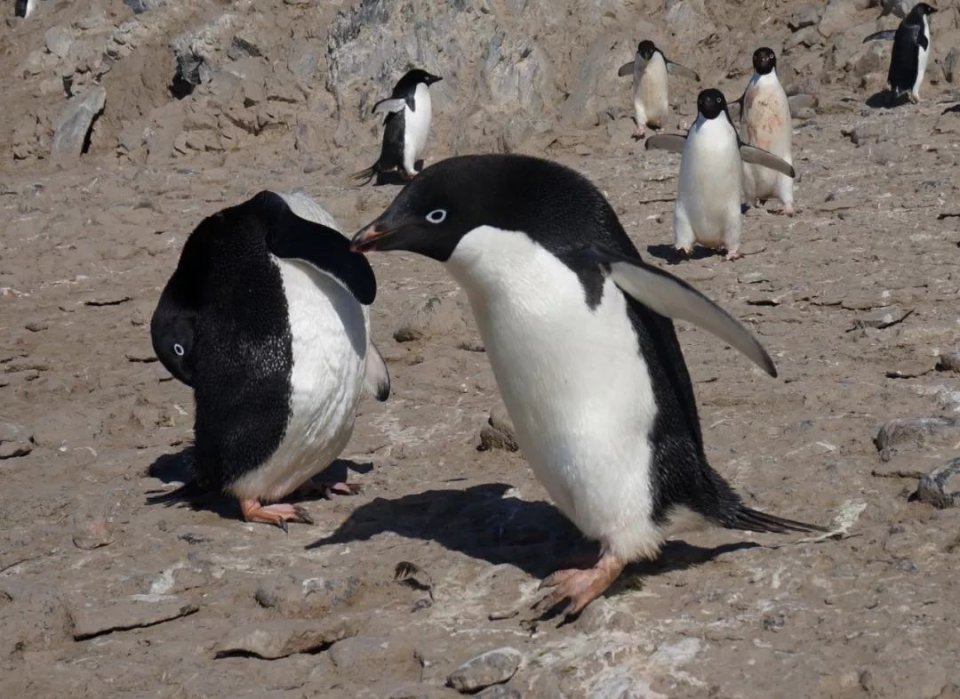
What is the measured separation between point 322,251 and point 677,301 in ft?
4.59

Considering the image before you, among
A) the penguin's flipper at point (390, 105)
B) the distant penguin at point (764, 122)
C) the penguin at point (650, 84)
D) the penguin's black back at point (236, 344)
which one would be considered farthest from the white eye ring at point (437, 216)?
the penguin at point (650, 84)

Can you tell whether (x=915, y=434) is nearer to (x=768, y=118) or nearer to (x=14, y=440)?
(x=14, y=440)

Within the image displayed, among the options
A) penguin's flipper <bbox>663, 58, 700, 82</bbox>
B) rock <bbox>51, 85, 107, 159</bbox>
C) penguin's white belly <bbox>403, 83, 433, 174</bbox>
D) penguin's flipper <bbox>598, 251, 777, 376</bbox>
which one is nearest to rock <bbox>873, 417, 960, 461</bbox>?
penguin's flipper <bbox>598, 251, 777, 376</bbox>

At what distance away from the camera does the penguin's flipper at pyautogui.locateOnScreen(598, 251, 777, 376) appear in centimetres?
347

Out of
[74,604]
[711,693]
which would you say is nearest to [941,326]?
[711,693]

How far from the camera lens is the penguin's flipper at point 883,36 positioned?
502 inches

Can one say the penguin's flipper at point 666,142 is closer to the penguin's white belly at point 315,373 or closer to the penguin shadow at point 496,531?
the penguin's white belly at point 315,373

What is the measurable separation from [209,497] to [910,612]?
2.56 meters

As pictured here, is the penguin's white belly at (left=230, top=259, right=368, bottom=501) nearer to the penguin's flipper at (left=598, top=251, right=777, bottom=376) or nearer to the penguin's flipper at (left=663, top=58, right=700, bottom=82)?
the penguin's flipper at (left=598, top=251, right=777, bottom=376)

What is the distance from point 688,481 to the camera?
12.2 feet

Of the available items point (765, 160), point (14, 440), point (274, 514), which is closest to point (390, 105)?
point (765, 160)

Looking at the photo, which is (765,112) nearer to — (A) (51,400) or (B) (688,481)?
(A) (51,400)

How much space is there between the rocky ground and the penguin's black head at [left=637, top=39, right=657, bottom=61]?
0.81 m

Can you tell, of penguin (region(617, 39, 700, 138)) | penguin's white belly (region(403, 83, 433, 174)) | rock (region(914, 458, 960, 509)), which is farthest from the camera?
penguin (region(617, 39, 700, 138))
